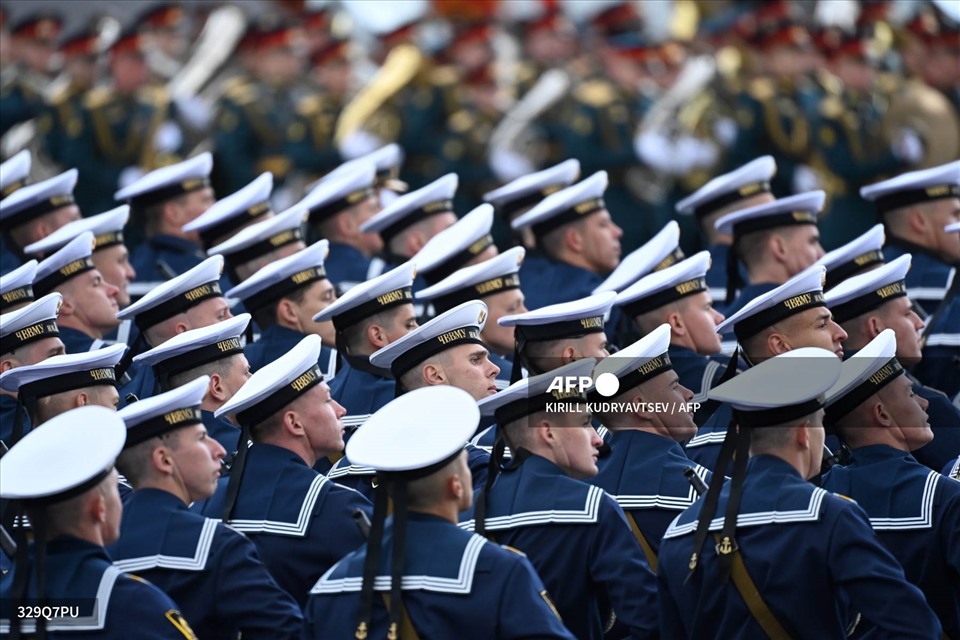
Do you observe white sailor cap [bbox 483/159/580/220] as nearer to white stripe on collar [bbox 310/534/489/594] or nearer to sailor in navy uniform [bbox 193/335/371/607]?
sailor in navy uniform [bbox 193/335/371/607]

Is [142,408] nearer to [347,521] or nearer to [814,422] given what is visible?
[347,521]

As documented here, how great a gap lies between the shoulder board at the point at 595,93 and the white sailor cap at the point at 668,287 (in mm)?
7199

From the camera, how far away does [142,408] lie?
5.13m

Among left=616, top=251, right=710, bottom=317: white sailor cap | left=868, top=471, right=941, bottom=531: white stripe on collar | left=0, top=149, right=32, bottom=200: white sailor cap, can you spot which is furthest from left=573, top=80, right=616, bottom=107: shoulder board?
left=868, top=471, right=941, bottom=531: white stripe on collar

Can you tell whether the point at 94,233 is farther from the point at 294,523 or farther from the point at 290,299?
the point at 294,523

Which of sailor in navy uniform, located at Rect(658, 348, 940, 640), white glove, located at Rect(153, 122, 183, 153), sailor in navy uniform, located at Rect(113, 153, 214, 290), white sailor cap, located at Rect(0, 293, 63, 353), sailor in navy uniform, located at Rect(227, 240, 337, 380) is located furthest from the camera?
white glove, located at Rect(153, 122, 183, 153)

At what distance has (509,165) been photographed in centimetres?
1394

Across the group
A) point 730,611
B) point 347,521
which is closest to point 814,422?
point 730,611

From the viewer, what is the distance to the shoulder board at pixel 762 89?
13898 mm

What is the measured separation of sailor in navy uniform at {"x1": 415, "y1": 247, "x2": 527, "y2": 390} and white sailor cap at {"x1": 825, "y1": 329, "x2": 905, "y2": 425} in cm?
194

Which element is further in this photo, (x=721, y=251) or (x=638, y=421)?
(x=721, y=251)

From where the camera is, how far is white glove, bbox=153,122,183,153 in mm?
14148

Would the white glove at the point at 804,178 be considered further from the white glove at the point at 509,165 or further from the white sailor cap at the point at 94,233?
the white sailor cap at the point at 94,233

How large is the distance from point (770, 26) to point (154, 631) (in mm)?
10971
